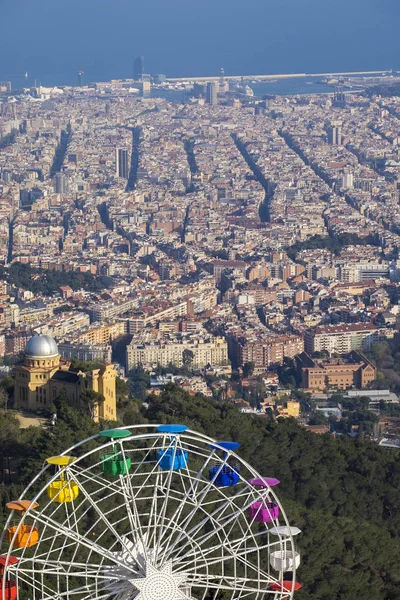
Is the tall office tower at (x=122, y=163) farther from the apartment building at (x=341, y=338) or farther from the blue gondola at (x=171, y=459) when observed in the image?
the blue gondola at (x=171, y=459)

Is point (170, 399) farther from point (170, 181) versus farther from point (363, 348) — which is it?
point (170, 181)

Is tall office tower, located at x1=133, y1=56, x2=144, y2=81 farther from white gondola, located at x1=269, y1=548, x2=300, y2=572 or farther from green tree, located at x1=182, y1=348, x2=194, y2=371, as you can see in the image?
white gondola, located at x1=269, y1=548, x2=300, y2=572

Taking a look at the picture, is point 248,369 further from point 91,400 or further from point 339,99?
point 339,99

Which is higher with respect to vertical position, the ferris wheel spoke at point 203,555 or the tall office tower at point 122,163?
the tall office tower at point 122,163

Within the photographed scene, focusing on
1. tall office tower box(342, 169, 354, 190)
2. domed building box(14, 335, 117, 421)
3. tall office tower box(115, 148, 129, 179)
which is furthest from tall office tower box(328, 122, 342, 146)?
domed building box(14, 335, 117, 421)

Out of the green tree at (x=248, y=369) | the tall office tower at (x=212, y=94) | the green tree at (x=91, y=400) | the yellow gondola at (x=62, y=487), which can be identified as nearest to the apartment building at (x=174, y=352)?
the green tree at (x=248, y=369)

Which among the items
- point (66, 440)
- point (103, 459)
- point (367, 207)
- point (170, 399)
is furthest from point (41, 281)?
point (103, 459)
